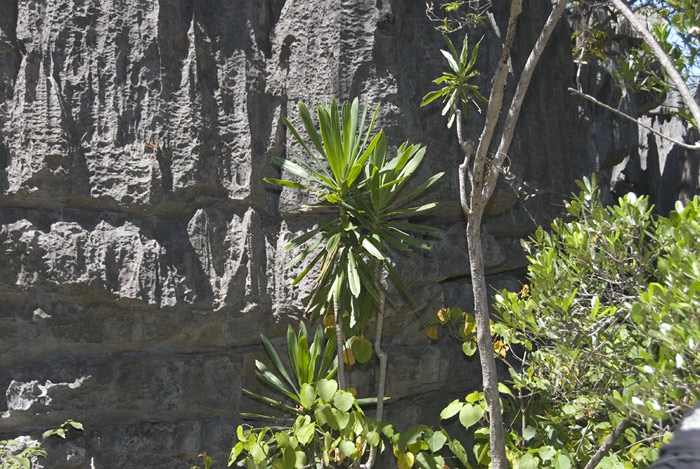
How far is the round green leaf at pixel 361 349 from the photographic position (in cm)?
363

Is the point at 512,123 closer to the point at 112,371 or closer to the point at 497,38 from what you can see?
the point at 497,38

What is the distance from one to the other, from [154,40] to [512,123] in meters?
1.91

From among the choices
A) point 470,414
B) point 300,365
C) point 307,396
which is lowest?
point 470,414

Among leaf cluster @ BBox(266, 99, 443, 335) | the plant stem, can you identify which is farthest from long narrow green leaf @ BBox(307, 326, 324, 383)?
the plant stem

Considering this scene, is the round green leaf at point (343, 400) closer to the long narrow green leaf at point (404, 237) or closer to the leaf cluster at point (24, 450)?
the long narrow green leaf at point (404, 237)

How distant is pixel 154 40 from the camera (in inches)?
148

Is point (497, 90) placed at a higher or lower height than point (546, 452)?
higher

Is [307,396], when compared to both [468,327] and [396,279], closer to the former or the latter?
[396,279]

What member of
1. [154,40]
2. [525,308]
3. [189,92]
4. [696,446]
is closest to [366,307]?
[525,308]

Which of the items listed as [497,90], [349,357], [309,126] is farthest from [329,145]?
[349,357]

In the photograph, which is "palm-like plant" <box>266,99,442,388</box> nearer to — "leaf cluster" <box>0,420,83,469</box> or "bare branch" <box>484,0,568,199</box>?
"bare branch" <box>484,0,568,199</box>

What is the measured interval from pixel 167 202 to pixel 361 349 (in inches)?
48.9

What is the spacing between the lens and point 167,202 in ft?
12.3

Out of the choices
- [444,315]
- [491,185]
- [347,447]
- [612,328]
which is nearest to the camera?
[612,328]
